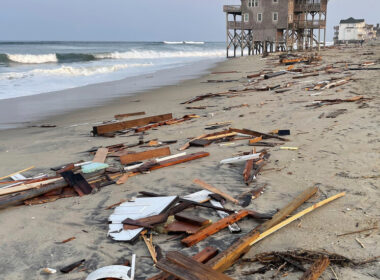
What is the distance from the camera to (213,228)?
3.36 meters

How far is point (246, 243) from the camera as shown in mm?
3006

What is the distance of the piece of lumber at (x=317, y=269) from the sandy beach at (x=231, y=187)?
0.07 meters

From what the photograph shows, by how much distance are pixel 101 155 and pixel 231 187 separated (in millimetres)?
2711

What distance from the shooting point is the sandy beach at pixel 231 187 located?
3104mm

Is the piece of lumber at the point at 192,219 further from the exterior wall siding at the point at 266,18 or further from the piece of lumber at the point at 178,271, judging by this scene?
the exterior wall siding at the point at 266,18

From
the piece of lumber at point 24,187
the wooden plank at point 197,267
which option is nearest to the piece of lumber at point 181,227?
the wooden plank at point 197,267

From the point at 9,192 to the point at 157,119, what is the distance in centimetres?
478

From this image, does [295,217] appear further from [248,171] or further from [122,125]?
[122,125]

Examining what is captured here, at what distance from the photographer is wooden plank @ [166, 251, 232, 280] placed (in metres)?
2.41

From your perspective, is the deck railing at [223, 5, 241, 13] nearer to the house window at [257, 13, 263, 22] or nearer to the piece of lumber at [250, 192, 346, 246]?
the house window at [257, 13, 263, 22]

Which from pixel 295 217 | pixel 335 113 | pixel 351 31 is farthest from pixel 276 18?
pixel 351 31

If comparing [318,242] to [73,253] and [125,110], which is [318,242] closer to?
[73,253]

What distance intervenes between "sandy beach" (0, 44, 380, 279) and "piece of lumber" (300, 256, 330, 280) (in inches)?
2.6

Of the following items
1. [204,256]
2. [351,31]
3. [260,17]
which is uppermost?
[260,17]
